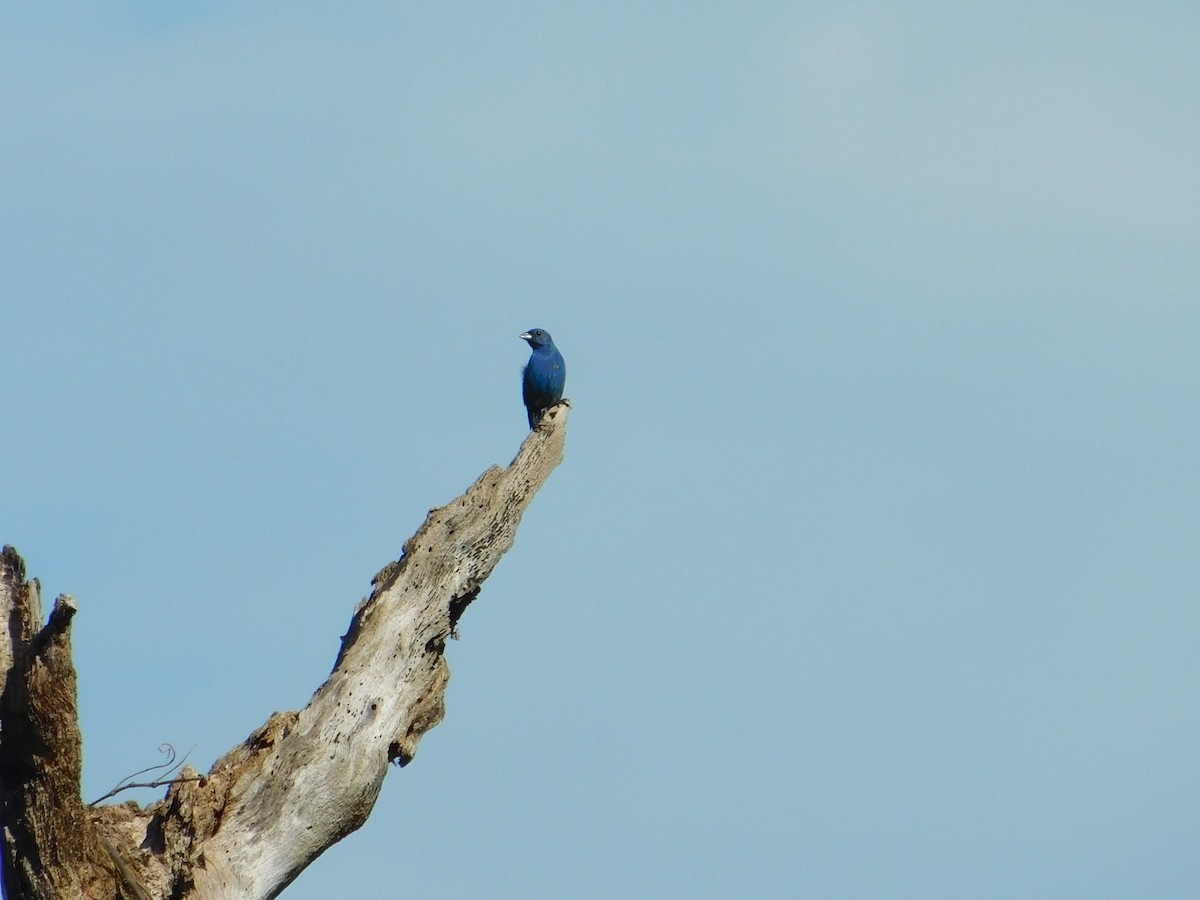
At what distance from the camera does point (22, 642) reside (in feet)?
22.5

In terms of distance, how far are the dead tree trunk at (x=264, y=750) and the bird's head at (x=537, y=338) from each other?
22.0 feet

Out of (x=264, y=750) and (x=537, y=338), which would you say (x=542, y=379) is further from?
(x=264, y=750)

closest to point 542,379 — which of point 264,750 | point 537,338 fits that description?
point 537,338

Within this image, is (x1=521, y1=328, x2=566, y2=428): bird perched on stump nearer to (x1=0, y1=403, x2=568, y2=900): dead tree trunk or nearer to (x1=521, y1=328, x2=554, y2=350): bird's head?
(x1=521, y1=328, x2=554, y2=350): bird's head

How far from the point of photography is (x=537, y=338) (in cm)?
1692

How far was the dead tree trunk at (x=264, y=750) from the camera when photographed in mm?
6836

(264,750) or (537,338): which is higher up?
(537,338)

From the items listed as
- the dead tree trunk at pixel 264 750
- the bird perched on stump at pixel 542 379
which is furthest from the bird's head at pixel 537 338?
the dead tree trunk at pixel 264 750

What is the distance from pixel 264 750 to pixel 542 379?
834cm

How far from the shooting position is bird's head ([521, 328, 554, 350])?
663 inches

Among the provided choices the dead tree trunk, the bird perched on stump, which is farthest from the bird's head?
the dead tree trunk

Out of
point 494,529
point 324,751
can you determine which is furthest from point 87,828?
point 494,529

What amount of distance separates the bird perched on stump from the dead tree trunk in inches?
241

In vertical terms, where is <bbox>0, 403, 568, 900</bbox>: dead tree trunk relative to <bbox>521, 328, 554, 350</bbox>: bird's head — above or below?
below
